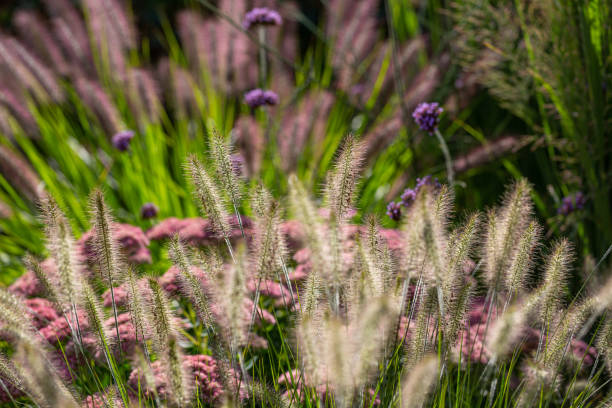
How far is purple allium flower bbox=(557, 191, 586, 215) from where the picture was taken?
2611mm

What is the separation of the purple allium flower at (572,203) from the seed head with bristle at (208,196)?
1894 mm

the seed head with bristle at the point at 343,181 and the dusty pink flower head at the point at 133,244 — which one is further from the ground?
the seed head with bristle at the point at 343,181

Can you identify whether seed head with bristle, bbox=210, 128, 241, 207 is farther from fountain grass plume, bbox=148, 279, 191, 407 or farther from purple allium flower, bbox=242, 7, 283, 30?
purple allium flower, bbox=242, 7, 283, 30

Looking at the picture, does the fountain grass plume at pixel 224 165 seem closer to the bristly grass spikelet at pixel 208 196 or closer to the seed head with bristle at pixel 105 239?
the bristly grass spikelet at pixel 208 196

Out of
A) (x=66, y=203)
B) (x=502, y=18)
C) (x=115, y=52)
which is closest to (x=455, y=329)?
(x=502, y=18)

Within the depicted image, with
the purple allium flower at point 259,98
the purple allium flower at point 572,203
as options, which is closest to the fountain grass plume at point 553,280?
the purple allium flower at point 572,203

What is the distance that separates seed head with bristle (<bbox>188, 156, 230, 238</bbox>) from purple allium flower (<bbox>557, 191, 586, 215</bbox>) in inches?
74.6

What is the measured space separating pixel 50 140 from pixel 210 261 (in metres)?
2.89

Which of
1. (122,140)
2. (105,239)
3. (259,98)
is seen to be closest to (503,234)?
(105,239)

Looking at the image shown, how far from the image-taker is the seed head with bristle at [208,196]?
1341 mm

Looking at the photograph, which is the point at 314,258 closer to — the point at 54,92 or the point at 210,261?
Answer: the point at 210,261

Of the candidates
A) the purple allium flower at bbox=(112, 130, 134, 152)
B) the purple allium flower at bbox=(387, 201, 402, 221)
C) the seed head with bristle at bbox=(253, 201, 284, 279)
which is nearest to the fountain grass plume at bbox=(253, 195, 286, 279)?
the seed head with bristle at bbox=(253, 201, 284, 279)

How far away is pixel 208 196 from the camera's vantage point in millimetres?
1361

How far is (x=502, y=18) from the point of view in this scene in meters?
2.61
